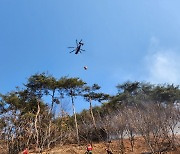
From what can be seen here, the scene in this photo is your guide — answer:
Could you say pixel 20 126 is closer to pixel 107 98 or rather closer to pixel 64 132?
pixel 64 132

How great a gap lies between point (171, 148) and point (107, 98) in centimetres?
997

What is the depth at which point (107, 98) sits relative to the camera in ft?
101

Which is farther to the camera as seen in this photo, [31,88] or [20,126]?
[31,88]

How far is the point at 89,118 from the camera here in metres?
28.6

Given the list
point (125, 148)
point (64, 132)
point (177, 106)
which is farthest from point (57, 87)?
point (177, 106)

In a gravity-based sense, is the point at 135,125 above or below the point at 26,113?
below

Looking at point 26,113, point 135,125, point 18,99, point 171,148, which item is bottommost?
point 171,148

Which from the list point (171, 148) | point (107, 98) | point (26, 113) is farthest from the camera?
point (107, 98)

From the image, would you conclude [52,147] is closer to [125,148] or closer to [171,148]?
[125,148]

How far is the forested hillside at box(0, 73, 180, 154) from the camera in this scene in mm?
22594

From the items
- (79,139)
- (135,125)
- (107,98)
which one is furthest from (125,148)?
(107,98)

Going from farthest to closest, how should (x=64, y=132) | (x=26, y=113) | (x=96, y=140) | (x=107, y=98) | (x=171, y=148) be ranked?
(x=107, y=98), (x=96, y=140), (x=64, y=132), (x=26, y=113), (x=171, y=148)

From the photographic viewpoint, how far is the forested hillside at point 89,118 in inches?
890

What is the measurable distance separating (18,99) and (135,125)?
10.7 m
